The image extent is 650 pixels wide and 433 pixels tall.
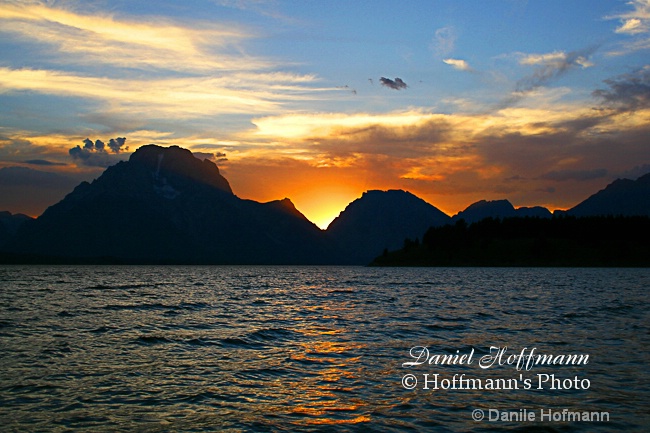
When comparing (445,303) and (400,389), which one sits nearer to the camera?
(400,389)

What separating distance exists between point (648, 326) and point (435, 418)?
30670 mm

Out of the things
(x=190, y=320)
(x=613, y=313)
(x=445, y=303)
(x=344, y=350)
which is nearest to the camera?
(x=344, y=350)

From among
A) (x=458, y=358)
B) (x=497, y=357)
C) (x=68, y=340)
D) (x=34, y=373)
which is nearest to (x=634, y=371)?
(x=497, y=357)

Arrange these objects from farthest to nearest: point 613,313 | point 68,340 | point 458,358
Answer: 1. point 613,313
2. point 68,340
3. point 458,358

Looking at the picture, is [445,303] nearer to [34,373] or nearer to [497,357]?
[497,357]

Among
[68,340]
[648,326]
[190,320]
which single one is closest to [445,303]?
[648,326]

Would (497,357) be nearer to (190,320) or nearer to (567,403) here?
(567,403)

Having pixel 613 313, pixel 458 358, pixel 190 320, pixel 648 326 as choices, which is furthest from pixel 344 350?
pixel 613 313

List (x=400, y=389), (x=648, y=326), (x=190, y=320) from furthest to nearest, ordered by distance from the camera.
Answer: (x=190, y=320) → (x=648, y=326) → (x=400, y=389)

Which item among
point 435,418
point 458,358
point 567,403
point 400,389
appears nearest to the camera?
point 435,418

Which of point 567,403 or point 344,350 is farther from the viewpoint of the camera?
point 344,350

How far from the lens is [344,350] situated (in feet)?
97.1

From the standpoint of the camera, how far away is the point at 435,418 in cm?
1702

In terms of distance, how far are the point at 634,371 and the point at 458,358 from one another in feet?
25.7
